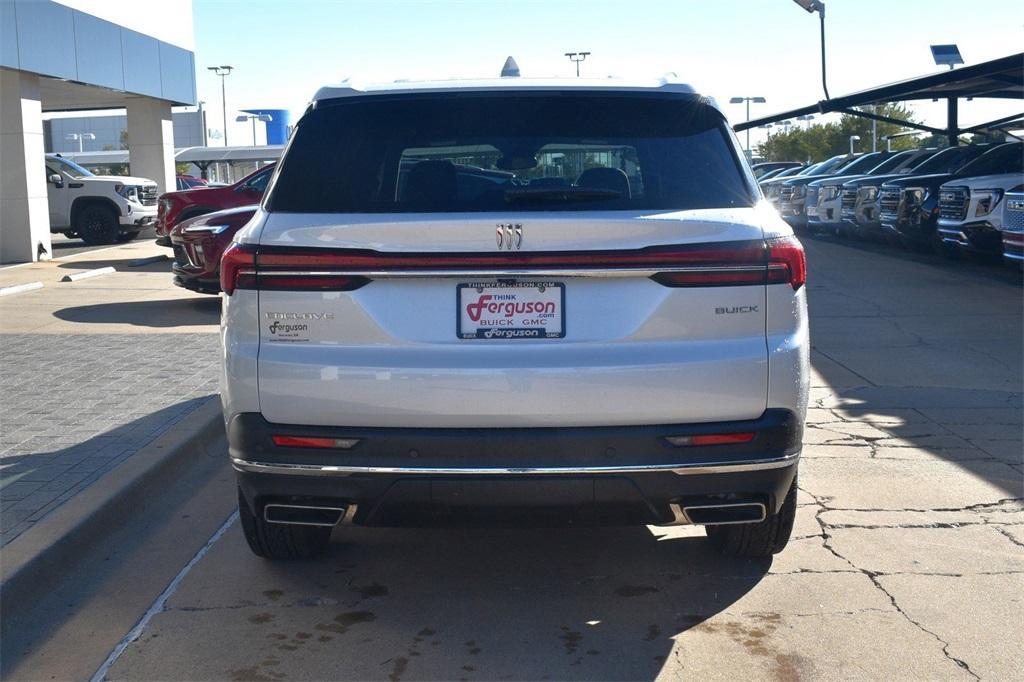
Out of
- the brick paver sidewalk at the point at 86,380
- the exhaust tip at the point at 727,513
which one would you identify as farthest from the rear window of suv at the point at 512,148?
the brick paver sidewalk at the point at 86,380

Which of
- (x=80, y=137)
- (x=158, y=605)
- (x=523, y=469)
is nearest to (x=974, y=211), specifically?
(x=523, y=469)

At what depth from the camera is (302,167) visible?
13.4 ft

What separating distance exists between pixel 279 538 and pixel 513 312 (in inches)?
62.0

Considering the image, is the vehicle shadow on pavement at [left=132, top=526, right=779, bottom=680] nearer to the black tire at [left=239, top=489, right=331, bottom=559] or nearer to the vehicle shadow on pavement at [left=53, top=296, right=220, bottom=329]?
the black tire at [left=239, top=489, right=331, bottom=559]

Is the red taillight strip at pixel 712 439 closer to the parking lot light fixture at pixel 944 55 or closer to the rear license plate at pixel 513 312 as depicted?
the rear license plate at pixel 513 312

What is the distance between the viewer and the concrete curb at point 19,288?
14537mm

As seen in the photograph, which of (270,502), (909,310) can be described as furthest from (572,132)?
(909,310)

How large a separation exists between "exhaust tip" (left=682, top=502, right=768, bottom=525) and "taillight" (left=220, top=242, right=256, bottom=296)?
1652 mm

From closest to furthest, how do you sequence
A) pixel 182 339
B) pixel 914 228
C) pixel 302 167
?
pixel 302 167, pixel 182 339, pixel 914 228

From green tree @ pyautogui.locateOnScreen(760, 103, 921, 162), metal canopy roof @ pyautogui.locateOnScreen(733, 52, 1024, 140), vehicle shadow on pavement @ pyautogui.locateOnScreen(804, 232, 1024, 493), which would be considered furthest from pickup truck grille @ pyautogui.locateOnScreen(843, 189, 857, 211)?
green tree @ pyautogui.locateOnScreen(760, 103, 921, 162)

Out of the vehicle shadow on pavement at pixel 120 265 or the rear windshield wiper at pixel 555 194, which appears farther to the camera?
the vehicle shadow on pavement at pixel 120 265

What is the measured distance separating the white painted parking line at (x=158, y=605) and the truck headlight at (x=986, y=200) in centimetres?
1238

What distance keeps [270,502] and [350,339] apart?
69 centimetres

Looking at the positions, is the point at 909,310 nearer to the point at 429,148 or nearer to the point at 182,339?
the point at 182,339
